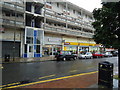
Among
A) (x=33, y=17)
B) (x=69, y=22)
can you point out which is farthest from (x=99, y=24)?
(x=69, y=22)

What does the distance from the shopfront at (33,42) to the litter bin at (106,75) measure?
61.7 ft

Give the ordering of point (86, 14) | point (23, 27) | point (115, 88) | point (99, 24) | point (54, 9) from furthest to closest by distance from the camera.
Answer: point (86, 14) → point (54, 9) → point (23, 27) → point (99, 24) → point (115, 88)

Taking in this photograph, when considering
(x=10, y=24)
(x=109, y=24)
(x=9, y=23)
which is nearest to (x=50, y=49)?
(x=10, y=24)

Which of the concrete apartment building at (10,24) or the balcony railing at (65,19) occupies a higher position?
the balcony railing at (65,19)

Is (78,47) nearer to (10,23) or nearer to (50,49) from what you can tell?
(50,49)

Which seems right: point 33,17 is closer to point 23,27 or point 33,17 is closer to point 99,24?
point 23,27

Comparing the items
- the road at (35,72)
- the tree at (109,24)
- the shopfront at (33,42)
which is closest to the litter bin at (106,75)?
the tree at (109,24)

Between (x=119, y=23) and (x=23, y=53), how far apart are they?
66.5 ft

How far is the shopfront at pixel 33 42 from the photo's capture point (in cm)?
2240

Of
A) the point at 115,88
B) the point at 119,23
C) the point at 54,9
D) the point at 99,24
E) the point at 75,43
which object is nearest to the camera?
the point at 115,88

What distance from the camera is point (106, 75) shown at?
18.0ft

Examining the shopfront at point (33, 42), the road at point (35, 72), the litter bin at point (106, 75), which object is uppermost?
the shopfront at point (33, 42)

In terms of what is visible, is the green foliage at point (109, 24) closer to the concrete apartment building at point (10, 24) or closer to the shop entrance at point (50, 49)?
the concrete apartment building at point (10, 24)

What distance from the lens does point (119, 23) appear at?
5809mm
